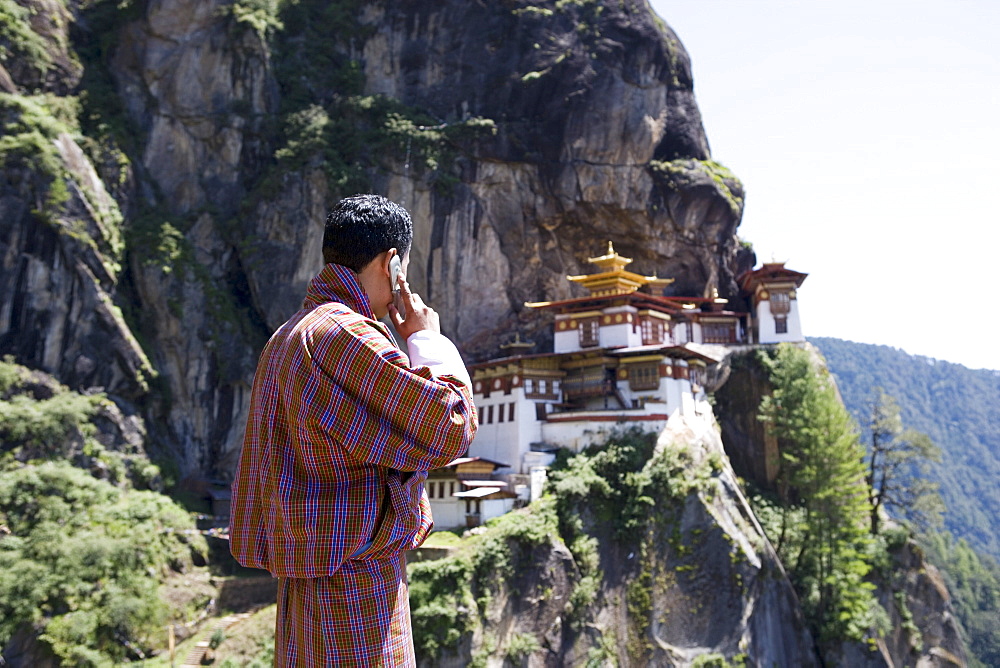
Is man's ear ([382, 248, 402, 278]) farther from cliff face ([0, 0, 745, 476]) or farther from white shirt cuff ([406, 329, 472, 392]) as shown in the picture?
cliff face ([0, 0, 745, 476])

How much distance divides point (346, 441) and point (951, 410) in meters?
135

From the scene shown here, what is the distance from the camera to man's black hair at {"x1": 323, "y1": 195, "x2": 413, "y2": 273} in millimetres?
3537

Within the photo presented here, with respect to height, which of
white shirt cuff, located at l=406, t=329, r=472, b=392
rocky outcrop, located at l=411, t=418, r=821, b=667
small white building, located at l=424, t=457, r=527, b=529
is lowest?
rocky outcrop, located at l=411, t=418, r=821, b=667

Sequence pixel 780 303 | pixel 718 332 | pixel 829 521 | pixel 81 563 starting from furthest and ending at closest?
1. pixel 718 332
2. pixel 780 303
3. pixel 829 521
4. pixel 81 563

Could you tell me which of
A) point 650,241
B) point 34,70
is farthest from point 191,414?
point 650,241

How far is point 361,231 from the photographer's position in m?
3.54

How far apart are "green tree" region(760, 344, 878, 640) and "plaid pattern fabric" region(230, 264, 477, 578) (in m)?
30.4

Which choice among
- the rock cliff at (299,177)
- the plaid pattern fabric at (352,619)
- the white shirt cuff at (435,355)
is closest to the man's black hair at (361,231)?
the white shirt cuff at (435,355)

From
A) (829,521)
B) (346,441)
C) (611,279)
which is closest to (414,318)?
(346,441)

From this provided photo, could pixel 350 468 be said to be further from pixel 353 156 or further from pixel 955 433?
pixel 955 433

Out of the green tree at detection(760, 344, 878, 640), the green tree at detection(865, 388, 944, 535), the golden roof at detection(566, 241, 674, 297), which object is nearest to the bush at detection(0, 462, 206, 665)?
the golden roof at detection(566, 241, 674, 297)

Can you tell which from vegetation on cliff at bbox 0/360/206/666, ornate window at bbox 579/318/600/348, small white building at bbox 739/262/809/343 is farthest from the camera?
small white building at bbox 739/262/809/343

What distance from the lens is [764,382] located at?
37156 millimetres

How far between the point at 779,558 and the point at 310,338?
3203 cm
